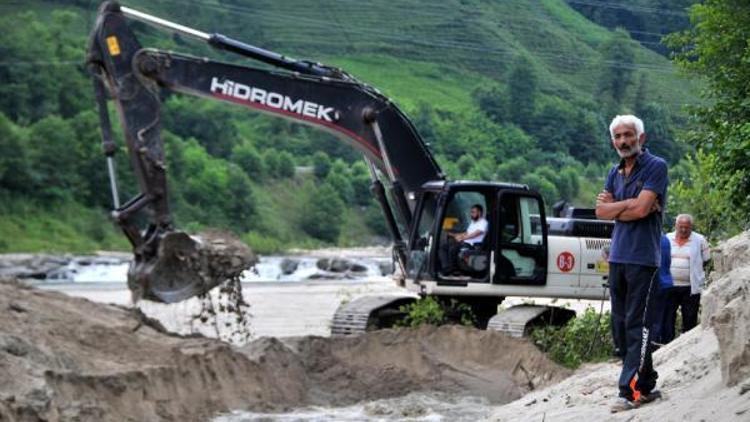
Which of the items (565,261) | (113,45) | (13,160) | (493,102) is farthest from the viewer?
(13,160)

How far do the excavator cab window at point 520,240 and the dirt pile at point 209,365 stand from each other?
953mm

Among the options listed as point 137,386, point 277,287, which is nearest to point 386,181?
point 137,386

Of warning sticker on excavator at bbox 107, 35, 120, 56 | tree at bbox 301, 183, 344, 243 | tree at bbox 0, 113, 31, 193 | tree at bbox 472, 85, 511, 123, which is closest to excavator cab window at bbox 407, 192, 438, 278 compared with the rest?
warning sticker on excavator at bbox 107, 35, 120, 56

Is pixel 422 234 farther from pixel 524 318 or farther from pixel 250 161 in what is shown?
pixel 250 161

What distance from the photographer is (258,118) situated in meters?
104

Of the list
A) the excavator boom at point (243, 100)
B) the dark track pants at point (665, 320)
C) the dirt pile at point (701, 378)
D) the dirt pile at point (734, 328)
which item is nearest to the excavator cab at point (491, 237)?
the excavator boom at point (243, 100)

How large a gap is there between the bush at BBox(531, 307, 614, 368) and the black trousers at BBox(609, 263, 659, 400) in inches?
279

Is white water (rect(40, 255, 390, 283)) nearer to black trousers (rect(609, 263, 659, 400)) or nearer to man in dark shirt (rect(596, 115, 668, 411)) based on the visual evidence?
black trousers (rect(609, 263, 659, 400))

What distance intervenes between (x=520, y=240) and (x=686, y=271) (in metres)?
4.20

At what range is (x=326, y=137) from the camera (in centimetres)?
9731

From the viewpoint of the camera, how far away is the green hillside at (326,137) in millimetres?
55344

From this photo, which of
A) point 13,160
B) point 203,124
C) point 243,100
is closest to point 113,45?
point 243,100

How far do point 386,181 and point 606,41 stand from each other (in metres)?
43.0

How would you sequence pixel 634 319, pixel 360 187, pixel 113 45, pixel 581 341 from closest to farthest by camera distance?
pixel 634 319, pixel 581 341, pixel 113 45, pixel 360 187
